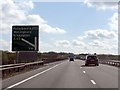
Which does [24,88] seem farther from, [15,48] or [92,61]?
[92,61]

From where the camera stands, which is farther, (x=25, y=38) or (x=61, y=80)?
(x=25, y=38)

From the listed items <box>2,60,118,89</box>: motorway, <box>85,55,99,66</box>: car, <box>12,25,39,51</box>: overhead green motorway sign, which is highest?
<box>12,25,39,51</box>: overhead green motorway sign

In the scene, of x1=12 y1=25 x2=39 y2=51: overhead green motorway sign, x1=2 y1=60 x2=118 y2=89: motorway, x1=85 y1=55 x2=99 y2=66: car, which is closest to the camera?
x1=2 y1=60 x2=118 y2=89: motorway

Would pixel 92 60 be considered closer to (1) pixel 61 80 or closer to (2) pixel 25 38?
(2) pixel 25 38

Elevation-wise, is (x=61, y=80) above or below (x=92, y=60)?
below

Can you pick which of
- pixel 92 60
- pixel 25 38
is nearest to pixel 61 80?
pixel 25 38

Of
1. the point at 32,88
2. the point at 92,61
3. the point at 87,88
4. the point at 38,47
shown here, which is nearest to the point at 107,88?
the point at 87,88

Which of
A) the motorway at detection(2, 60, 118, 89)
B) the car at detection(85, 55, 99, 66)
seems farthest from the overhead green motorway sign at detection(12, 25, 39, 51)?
the motorway at detection(2, 60, 118, 89)

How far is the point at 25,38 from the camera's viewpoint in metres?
44.7

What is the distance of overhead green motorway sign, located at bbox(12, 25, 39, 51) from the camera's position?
146 feet

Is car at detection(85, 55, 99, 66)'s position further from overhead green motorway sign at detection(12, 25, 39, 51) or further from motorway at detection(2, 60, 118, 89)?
motorway at detection(2, 60, 118, 89)

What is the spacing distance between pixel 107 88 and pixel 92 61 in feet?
113

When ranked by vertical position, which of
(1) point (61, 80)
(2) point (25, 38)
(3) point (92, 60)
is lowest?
(1) point (61, 80)

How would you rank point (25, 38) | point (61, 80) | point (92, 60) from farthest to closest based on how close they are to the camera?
point (92, 60) → point (25, 38) → point (61, 80)
